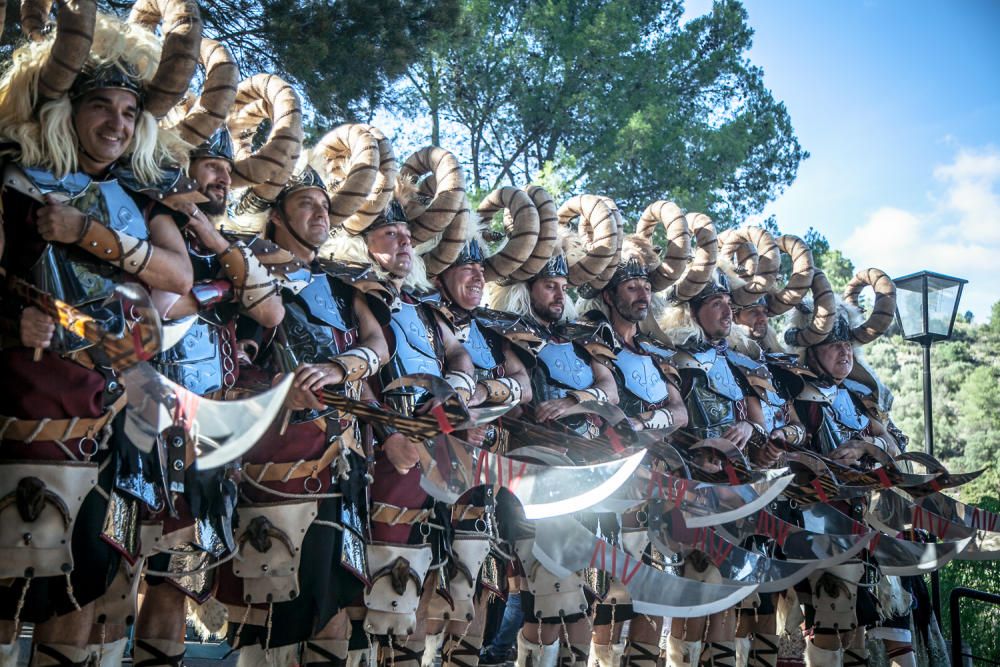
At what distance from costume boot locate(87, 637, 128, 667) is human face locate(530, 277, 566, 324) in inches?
128

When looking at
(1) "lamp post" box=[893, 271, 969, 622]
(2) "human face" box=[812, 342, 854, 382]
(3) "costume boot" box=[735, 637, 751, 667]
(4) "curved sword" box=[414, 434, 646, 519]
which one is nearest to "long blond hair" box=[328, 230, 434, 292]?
(4) "curved sword" box=[414, 434, 646, 519]

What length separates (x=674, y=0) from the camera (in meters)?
20.0

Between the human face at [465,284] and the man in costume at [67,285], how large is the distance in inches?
80.4

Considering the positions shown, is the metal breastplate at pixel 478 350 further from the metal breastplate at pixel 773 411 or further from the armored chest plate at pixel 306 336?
the metal breastplate at pixel 773 411

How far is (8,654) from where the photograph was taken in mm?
3416

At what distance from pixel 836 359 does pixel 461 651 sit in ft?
13.5

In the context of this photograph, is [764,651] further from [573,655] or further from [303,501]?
[303,501]

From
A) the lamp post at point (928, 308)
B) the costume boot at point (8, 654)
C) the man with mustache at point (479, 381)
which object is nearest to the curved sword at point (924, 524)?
the lamp post at point (928, 308)

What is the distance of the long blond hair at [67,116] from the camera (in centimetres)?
371

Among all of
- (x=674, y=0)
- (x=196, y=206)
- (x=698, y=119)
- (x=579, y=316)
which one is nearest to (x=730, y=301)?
(x=579, y=316)

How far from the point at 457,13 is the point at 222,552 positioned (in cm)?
589

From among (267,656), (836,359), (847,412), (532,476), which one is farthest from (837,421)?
(267,656)

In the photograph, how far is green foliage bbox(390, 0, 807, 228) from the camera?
16.8m

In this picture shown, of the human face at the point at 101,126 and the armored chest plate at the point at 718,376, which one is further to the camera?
the armored chest plate at the point at 718,376
